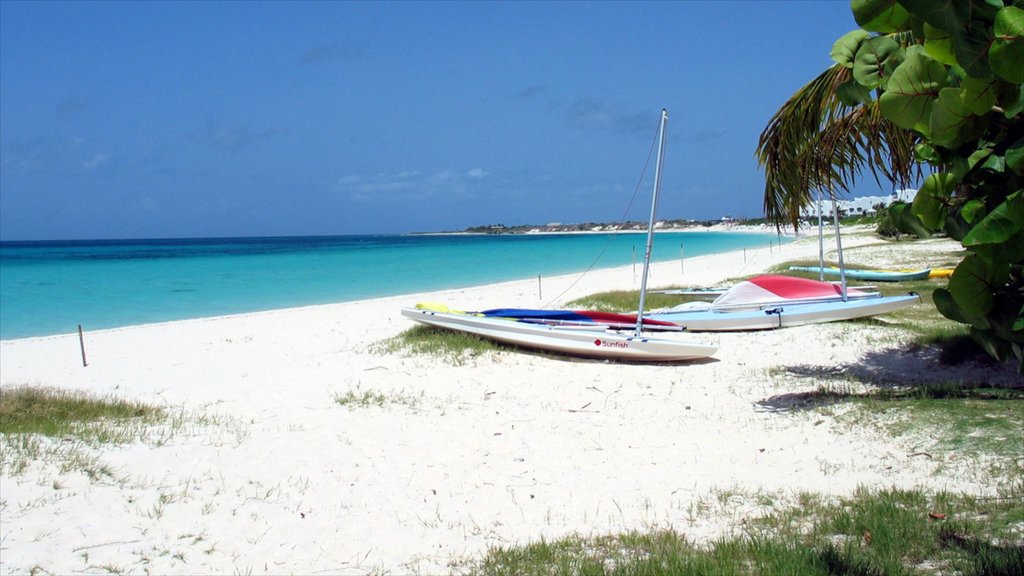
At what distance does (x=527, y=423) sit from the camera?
8.38m

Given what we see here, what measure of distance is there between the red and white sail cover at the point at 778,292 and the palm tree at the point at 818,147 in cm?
471

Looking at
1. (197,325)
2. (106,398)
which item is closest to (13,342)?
(197,325)

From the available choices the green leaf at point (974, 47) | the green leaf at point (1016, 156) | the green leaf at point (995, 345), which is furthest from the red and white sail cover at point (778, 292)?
the green leaf at point (974, 47)

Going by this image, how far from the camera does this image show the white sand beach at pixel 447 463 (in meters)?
5.26

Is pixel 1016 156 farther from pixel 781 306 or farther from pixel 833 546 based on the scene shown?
pixel 781 306

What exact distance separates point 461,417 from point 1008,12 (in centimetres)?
721

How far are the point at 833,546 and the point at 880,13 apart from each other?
2966mm

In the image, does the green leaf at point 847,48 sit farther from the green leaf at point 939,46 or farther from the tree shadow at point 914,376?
the tree shadow at point 914,376

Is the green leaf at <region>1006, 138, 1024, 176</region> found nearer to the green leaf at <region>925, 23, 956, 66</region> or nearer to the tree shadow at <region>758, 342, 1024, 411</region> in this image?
the green leaf at <region>925, 23, 956, 66</region>

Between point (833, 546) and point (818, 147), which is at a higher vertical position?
point (818, 147)

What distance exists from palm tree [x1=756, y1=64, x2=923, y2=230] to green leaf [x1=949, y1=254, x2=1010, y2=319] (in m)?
6.26

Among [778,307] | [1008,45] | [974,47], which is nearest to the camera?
[1008,45]

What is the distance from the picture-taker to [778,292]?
1484 cm

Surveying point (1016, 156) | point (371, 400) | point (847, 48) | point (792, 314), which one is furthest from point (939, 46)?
point (792, 314)
